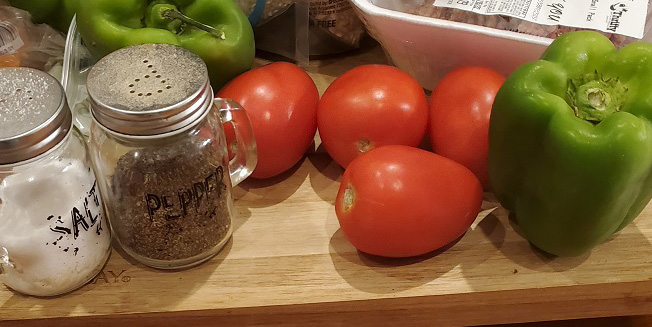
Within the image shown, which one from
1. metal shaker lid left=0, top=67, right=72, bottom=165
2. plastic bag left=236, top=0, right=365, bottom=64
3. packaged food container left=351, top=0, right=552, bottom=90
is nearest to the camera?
metal shaker lid left=0, top=67, right=72, bottom=165

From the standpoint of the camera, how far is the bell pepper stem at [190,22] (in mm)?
750

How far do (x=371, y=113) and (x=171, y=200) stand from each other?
23 cm

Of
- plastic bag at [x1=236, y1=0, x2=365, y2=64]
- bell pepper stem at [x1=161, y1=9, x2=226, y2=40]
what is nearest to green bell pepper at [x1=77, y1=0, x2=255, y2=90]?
bell pepper stem at [x1=161, y1=9, x2=226, y2=40]

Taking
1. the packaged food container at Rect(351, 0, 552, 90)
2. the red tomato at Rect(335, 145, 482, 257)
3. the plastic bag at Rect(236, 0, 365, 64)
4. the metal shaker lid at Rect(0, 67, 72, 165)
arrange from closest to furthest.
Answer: the metal shaker lid at Rect(0, 67, 72, 165), the red tomato at Rect(335, 145, 482, 257), the packaged food container at Rect(351, 0, 552, 90), the plastic bag at Rect(236, 0, 365, 64)

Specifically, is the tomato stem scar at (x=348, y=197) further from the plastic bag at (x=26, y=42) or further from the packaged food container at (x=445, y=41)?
the plastic bag at (x=26, y=42)

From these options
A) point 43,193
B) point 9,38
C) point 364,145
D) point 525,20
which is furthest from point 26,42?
point 525,20

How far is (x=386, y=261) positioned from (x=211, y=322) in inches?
7.3

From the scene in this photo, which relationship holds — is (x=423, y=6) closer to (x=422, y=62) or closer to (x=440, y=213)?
(x=422, y=62)

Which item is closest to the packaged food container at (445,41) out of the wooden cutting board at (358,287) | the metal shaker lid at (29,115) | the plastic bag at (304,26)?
the plastic bag at (304,26)

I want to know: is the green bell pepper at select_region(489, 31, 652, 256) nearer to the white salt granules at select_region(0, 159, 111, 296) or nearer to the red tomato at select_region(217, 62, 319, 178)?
the red tomato at select_region(217, 62, 319, 178)

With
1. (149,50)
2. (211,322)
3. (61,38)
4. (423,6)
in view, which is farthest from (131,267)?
(423,6)

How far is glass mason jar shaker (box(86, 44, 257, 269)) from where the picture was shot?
551mm

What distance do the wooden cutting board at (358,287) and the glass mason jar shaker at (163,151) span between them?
0.11 ft

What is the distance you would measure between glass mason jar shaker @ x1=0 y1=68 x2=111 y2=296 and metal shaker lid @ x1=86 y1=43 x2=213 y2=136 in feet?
0.13
